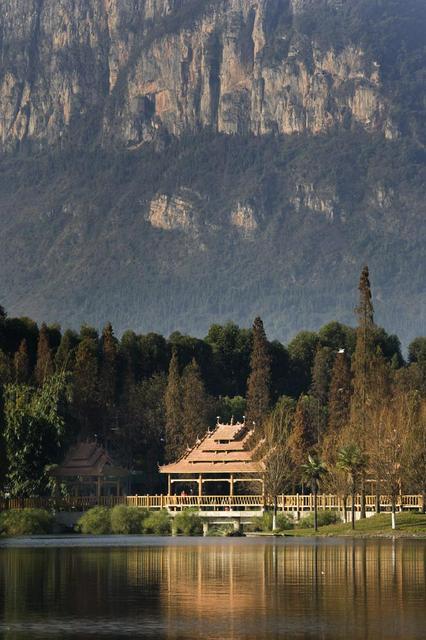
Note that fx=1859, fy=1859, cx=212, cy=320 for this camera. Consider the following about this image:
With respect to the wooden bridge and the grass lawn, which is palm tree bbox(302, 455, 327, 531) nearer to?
the grass lawn

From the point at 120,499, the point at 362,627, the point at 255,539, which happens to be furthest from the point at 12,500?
the point at 362,627

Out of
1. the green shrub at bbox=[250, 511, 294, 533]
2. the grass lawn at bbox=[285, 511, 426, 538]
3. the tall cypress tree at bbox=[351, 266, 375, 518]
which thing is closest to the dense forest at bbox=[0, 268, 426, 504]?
the tall cypress tree at bbox=[351, 266, 375, 518]

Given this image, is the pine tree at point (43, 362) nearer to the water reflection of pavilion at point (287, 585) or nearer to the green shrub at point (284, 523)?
the green shrub at point (284, 523)

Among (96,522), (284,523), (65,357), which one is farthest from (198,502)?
(65,357)

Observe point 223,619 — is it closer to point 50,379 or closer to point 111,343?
point 50,379

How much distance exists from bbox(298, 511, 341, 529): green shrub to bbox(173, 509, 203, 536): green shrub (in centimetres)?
1098

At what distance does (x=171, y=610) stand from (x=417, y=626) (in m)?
10.0

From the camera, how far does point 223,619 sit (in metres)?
63.0

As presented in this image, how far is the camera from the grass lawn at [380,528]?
419 ft

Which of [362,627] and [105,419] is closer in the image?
[362,627]

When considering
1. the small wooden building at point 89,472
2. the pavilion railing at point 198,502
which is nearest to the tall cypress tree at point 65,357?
the small wooden building at point 89,472

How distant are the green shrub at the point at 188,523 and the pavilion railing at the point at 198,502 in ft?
14.0

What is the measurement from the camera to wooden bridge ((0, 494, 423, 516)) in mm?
150875

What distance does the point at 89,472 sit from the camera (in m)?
164
